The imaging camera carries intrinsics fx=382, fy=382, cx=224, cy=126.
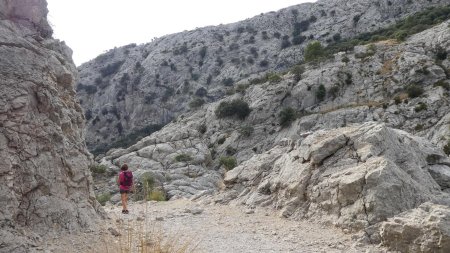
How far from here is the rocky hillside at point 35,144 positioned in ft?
25.5

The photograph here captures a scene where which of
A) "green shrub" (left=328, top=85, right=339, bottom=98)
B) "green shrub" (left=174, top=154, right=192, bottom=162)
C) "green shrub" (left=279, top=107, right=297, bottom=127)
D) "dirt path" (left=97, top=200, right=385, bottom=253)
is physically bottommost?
"green shrub" (left=279, top=107, right=297, bottom=127)

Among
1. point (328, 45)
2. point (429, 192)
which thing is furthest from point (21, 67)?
point (328, 45)

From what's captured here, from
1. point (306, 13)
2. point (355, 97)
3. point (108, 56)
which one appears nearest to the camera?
point (355, 97)

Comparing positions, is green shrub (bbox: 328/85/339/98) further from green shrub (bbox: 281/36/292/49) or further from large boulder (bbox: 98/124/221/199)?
green shrub (bbox: 281/36/292/49)

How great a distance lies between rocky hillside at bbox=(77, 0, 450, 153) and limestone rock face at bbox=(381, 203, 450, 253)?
7004 centimetres

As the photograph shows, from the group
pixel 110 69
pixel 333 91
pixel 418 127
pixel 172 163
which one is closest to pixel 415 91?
pixel 418 127

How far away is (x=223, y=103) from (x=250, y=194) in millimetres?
41101

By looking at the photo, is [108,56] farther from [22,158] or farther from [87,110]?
[22,158]

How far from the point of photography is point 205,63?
294 feet

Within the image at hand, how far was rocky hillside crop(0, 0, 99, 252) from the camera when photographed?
7.77 metres

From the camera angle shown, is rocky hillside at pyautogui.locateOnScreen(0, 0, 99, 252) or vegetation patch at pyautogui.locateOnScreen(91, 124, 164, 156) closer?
rocky hillside at pyautogui.locateOnScreen(0, 0, 99, 252)

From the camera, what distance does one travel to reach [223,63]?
3501 inches

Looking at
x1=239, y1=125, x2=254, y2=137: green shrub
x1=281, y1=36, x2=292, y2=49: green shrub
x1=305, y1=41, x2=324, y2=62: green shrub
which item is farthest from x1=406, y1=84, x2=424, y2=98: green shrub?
x1=281, y1=36, x2=292, y2=49: green shrub

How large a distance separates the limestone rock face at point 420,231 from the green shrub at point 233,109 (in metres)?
44.4
